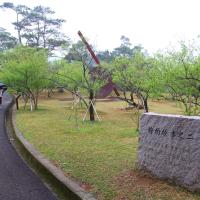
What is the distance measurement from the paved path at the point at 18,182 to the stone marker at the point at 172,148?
1.87m

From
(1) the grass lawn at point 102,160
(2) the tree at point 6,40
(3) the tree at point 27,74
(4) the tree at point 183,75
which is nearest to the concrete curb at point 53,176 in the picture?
(1) the grass lawn at point 102,160

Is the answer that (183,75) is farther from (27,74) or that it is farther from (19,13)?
(19,13)

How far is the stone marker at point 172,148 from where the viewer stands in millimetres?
5902

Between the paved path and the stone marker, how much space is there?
1.87 metres

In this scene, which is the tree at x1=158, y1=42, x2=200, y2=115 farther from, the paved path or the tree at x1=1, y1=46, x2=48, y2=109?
the tree at x1=1, y1=46, x2=48, y2=109

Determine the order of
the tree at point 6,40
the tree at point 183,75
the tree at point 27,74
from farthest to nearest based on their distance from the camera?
1. the tree at point 6,40
2. the tree at point 27,74
3. the tree at point 183,75

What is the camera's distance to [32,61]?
25.2m

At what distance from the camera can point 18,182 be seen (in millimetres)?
7773

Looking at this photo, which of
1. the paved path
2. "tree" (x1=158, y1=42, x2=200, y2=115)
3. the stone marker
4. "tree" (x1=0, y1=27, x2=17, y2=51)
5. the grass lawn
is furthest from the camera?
"tree" (x1=0, y1=27, x2=17, y2=51)

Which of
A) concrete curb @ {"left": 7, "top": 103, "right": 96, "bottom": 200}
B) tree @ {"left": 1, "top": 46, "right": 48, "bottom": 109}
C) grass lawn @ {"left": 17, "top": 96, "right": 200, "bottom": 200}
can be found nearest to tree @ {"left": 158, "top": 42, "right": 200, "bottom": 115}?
grass lawn @ {"left": 17, "top": 96, "right": 200, "bottom": 200}

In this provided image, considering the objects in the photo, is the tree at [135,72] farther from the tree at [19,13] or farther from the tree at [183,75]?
the tree at [19,13]

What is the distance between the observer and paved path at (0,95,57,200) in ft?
22.6

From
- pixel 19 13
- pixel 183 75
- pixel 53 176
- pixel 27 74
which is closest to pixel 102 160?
pixel 53 176

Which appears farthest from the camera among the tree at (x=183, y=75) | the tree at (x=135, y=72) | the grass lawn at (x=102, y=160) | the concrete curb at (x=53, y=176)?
the tree at (x=135, y=72)
